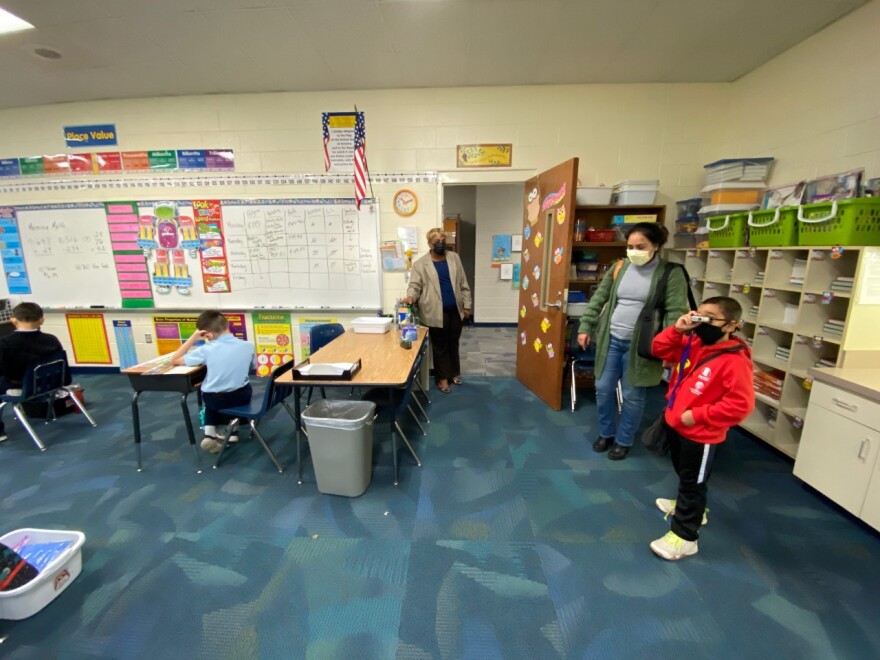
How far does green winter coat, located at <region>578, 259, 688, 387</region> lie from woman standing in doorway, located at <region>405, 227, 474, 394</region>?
133 centimetres

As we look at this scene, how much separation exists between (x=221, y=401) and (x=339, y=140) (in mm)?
2716

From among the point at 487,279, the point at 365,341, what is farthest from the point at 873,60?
the point at 487,279

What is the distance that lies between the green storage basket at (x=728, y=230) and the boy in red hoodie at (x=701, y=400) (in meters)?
1.66

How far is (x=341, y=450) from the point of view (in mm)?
2051

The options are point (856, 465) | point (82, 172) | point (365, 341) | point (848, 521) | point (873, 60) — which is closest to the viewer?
point (856, 465)

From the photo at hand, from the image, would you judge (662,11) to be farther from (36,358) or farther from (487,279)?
(36,358)

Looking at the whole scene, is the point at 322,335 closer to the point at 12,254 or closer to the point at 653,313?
the point at 653,313

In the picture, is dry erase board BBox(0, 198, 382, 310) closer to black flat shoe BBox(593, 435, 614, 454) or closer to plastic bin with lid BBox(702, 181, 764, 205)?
black flat shoe BBox(593, 435, 614, 454)

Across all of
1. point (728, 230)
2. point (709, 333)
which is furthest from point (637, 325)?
point (728, 230)

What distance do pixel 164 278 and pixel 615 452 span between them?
4.80m

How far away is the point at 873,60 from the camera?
2246mm

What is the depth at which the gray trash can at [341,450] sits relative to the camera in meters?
2.01

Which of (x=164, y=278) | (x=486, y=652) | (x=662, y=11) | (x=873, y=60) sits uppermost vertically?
(x=662, y=11)

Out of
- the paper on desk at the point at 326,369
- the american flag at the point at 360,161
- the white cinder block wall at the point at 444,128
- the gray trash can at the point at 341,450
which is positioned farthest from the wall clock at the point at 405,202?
the gray trash can at the point at 341,450
